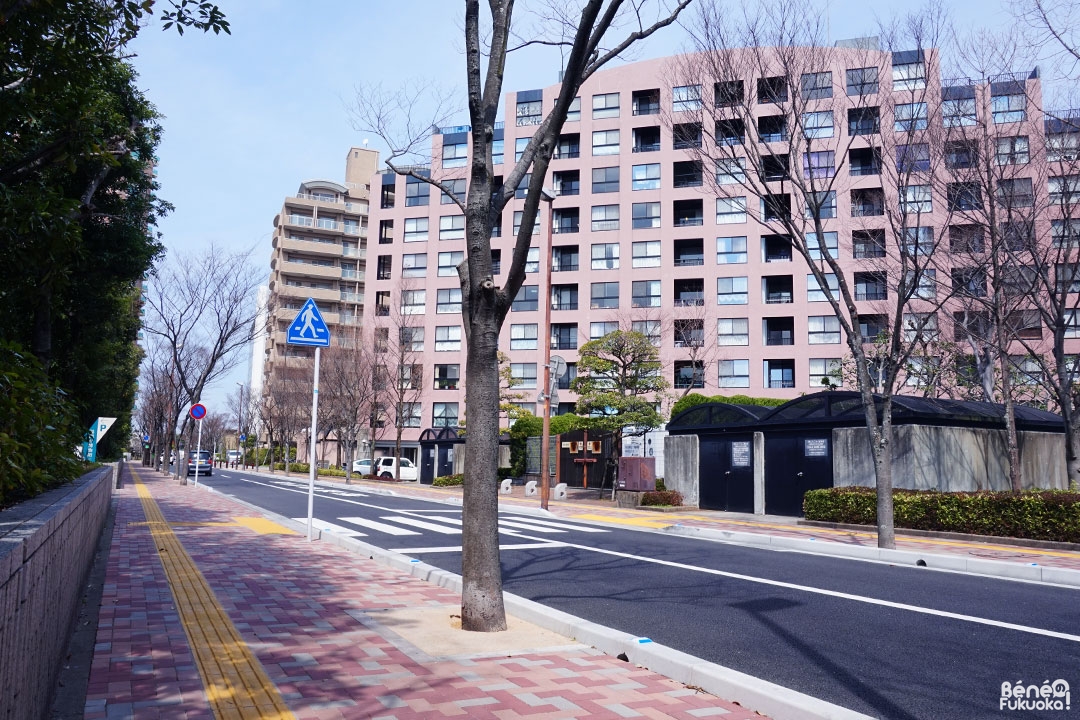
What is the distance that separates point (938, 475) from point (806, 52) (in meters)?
10.8

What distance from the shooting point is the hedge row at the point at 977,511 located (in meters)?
13.5

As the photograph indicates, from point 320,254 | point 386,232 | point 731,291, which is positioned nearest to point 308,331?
point 731,291

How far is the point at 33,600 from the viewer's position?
3223 millimetres

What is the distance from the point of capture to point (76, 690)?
4.34 m

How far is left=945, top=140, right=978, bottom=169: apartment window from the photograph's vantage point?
614 inches

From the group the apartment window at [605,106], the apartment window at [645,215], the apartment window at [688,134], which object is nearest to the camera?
the apartment window at [688,134]

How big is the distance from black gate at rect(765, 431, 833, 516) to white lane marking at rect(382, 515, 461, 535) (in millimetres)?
9560

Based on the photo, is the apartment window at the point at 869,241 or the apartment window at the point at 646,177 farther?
the apartment window at the point at 646,177

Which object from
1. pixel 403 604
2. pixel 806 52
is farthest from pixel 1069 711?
pixel 806 52

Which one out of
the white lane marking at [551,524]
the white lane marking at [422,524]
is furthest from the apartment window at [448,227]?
the white lane marking at [422,524]

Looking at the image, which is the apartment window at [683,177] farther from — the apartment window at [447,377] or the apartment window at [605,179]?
the apartment window at [447,377]

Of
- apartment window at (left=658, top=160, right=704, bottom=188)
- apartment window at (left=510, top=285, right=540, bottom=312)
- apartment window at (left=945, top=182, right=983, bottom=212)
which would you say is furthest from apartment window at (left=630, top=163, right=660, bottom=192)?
apartment window at (left=945, top=182, right=983, bottom=212)

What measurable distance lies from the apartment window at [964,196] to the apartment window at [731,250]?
28.3 metres

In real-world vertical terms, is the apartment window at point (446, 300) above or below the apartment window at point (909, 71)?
above
